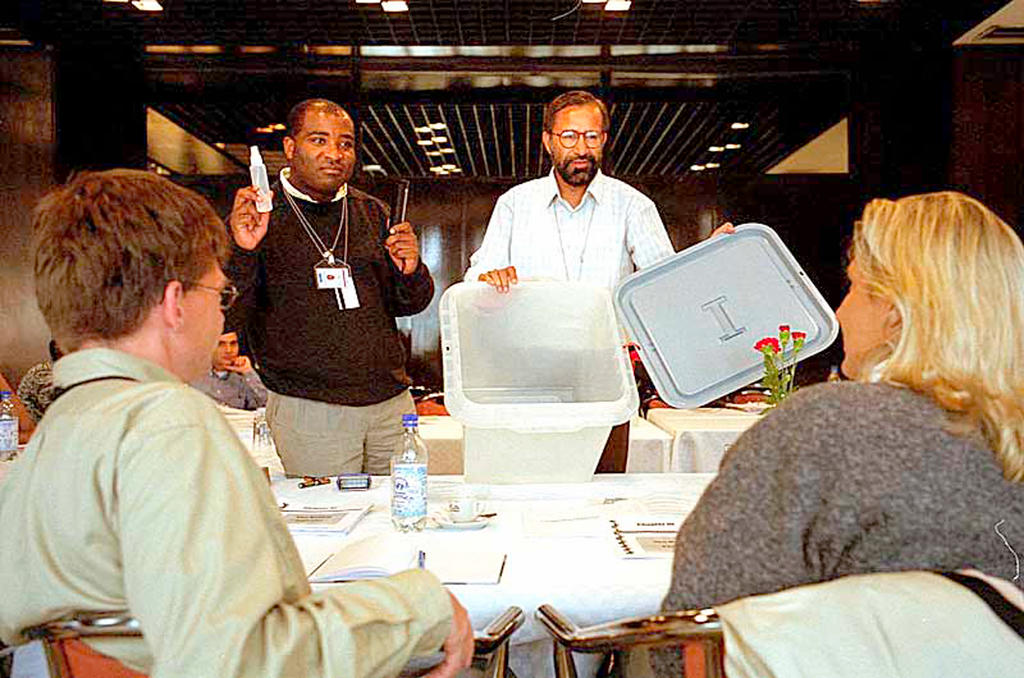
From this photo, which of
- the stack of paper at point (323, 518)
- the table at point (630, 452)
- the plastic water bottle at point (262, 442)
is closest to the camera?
the stack of paper at point (323, 518)

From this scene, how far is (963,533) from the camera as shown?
47.6 inches

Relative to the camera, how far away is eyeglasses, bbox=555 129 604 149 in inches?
128

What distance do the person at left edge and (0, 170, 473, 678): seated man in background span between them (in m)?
1.76

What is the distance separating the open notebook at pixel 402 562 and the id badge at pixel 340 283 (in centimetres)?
130

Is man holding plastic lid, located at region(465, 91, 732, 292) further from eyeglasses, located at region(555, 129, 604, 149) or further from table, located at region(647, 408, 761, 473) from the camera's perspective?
table, located at region(647, 408, 761, 473)

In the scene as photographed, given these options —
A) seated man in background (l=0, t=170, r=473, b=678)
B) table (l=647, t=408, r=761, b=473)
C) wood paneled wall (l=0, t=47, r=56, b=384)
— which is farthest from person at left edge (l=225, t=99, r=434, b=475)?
wood paneled wall (l=0, t=47, r=56, b=384)

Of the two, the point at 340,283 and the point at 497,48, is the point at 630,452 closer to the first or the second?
the point at 340,283

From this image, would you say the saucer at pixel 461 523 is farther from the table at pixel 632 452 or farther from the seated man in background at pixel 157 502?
the table at pixel 632 452

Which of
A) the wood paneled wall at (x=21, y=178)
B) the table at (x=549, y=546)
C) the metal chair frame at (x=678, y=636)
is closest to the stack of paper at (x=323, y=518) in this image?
the table at (x=549, y=546)

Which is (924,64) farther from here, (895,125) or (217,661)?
(217,661)

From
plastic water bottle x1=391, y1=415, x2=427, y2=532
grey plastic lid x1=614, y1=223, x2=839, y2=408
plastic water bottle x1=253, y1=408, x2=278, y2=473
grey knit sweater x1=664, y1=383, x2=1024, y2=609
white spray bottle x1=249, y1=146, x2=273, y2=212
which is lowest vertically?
plastic water bottle x1=253, y1=408, x2=278, y2=473

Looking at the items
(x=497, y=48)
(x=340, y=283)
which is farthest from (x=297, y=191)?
(x=497, y=48)

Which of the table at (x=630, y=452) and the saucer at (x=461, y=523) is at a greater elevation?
the saucer at (x=461, y=523)

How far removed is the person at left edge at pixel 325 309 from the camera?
303 cm
